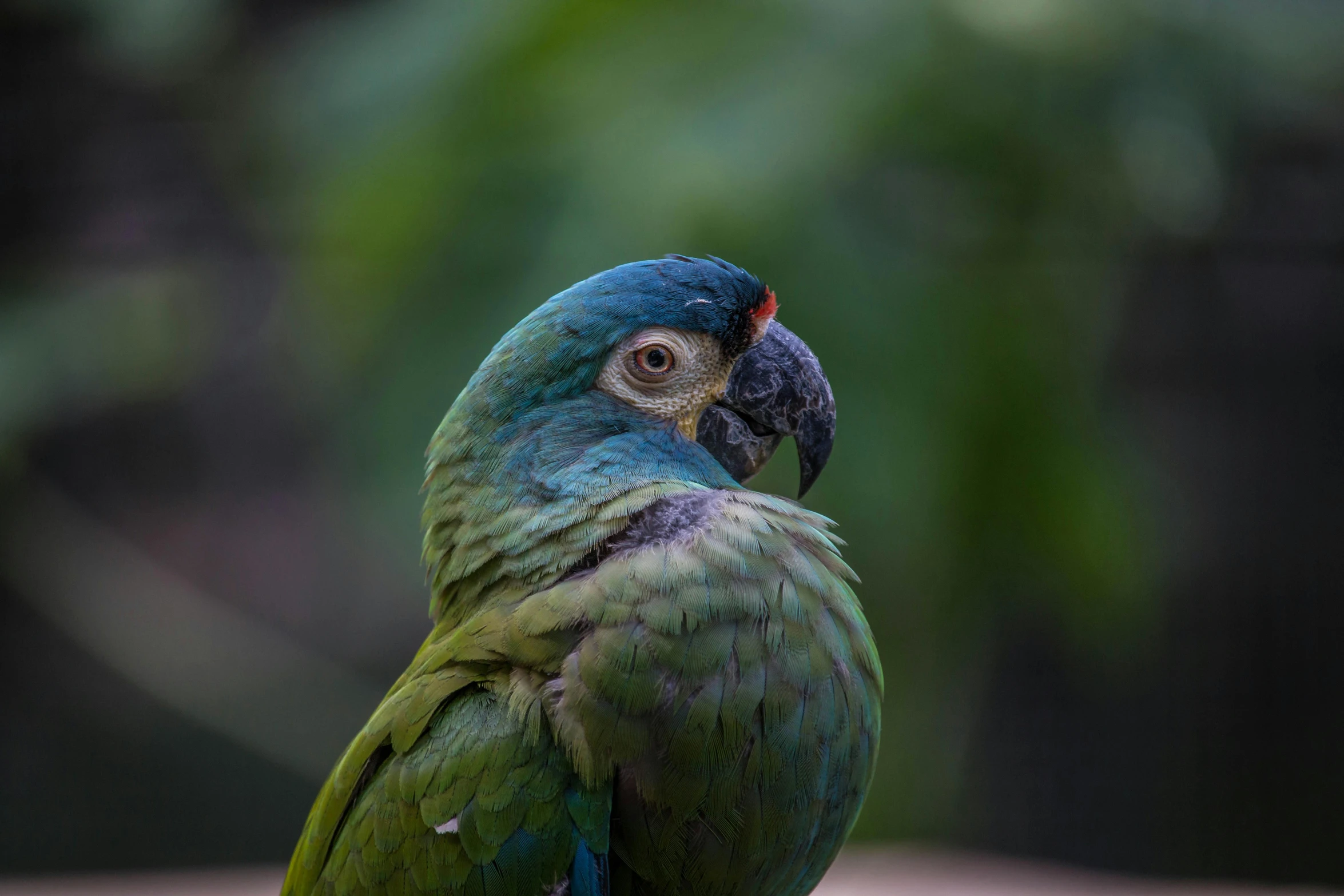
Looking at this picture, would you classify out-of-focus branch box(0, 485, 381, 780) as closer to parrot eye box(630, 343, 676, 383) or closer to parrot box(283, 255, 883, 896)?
parrot box(283, 255, 883, 896)

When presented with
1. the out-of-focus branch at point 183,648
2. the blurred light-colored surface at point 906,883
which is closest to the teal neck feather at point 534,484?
the blurred light-colored surface at point 906,883

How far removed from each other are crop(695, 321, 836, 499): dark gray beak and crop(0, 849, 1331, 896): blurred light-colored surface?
2.60 metres

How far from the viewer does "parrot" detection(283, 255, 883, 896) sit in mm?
1658

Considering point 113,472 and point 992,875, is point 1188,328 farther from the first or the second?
point 113,472

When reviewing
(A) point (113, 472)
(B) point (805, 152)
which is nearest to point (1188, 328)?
(B) point (805, 152)

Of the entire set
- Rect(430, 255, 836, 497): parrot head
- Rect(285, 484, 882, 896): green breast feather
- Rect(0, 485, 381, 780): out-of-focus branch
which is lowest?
Rect(0, 485, 381, 780): out-of-focus branch

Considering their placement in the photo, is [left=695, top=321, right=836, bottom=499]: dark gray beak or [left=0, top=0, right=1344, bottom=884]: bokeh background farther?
[left=0, top=0, right=1344, bottom=884]: bokeh background

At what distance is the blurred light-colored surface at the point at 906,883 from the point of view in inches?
169

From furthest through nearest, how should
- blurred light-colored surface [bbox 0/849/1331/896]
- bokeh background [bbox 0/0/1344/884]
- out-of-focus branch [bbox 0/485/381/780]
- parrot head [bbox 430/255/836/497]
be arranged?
out-of-focus branch [bbox 0/485/381/780]
blurred light-colored surface [bbox 0/849/1331/896]
bokeh background [bbox 0/0/1344/884]
parrot head [bbox 430/255/836/497]

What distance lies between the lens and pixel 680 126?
3.36 metres

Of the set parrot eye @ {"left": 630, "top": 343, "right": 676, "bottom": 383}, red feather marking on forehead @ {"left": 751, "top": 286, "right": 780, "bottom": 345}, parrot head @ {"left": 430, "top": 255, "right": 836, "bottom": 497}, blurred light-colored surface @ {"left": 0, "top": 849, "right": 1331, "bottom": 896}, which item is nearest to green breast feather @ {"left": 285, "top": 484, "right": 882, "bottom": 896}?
parrot head @ {"left": 430, "top": 255, "right": 836, "bottom": 497}

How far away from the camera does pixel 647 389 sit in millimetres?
2092

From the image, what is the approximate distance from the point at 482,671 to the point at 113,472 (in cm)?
505

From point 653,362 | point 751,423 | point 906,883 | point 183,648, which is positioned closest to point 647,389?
point 653,362
